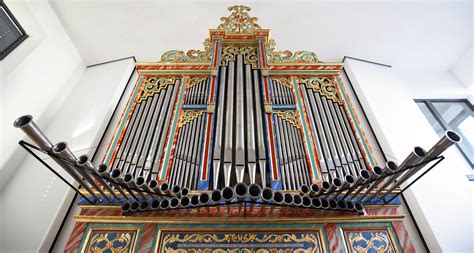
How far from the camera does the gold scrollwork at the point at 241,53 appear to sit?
4.61 metres

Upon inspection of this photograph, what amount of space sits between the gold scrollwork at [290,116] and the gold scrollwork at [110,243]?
8.29ft

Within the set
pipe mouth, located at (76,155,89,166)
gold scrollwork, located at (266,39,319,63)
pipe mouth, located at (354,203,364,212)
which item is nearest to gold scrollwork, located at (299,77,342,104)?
gold scrollwork, located at (266,39,319,63)

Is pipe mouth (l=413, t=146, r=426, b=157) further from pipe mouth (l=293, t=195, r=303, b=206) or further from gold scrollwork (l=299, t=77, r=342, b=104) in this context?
gold scrollwork (l=299, t=77, r=342, b=104)

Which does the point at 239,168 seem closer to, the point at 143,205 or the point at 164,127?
the point at 143,205

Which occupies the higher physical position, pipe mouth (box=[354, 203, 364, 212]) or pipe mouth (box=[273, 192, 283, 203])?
pipe mouth (box=[354, 203, 364, 212])

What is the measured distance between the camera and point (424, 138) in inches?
157

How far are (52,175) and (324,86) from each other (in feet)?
14.7

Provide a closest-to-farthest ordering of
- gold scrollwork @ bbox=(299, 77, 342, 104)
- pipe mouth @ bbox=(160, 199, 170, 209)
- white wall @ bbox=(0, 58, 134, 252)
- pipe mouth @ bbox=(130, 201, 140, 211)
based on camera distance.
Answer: pipe mouth @ bbox=(160, 199, 170, 209)
pipe mouth @ bbox=(130, 201, 140, 211)
white wall @ bbox=(0, 58, 134, 252)
gold scrollwork @ bbox=(299, 77, 342, 104)

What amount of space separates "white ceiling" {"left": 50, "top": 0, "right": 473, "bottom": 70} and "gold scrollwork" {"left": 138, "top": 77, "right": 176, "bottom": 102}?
1467mm

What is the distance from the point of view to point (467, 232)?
2.96 metres

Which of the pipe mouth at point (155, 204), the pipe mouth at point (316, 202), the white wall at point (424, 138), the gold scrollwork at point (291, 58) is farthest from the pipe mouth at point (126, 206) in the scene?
the white wall at point (424, 138)

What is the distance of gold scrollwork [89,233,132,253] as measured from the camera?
8.23 feet

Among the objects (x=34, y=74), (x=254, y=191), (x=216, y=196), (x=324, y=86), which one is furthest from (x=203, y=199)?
(x=34, y=74)

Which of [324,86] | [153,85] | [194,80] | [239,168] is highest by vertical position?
[194,80]
